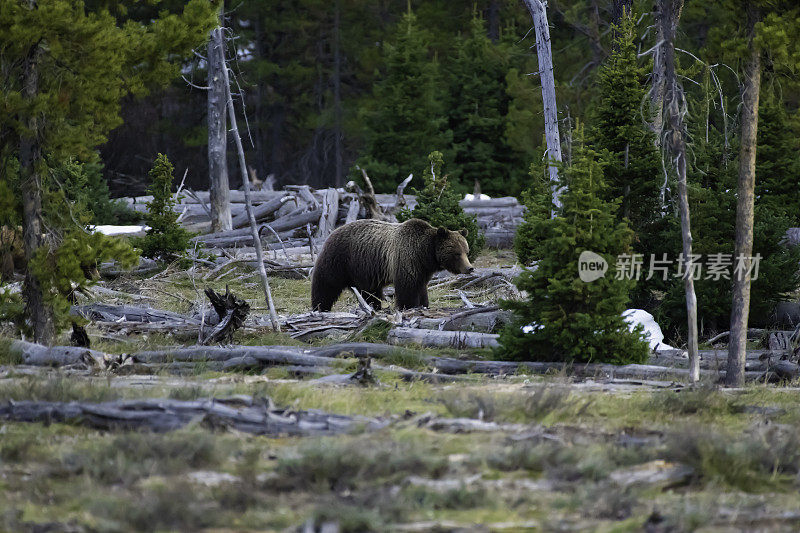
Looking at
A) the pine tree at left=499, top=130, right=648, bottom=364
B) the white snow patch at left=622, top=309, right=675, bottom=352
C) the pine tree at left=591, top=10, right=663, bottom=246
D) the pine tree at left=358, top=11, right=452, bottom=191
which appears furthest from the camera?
the pine tree at left=358, top=11, right=452, bottom=191

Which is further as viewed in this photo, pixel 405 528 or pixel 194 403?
pixel 194 403

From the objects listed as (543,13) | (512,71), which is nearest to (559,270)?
(543,13)

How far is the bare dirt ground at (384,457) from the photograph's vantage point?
4930mm

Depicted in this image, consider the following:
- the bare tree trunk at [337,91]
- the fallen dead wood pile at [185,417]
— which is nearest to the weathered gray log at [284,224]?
the fallen dead wood pile at [185,417]

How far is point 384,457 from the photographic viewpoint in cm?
566

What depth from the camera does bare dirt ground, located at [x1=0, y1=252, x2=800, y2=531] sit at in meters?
4.93

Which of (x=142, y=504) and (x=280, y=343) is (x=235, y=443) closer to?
(x=142, y=504)

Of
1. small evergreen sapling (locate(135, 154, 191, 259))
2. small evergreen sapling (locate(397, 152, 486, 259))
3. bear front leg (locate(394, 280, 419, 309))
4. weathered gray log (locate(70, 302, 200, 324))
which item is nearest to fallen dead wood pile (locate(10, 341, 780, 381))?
weathered gray log (locate(70, 302, 200, 324))

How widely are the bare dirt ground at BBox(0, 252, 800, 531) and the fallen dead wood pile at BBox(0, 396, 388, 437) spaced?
14 mm

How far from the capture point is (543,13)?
57.9ft

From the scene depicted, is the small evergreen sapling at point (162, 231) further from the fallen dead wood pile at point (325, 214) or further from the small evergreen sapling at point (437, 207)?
the small evergreen sapling at point (437, 207)

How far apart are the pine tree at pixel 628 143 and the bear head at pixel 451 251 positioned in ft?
8.15

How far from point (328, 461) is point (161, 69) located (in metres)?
6.58

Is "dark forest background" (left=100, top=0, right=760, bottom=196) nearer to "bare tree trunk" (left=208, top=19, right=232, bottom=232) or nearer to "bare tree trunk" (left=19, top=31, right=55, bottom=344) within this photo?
"bare tree trunk" (left=208, top=19, right=232, bottom=232)
